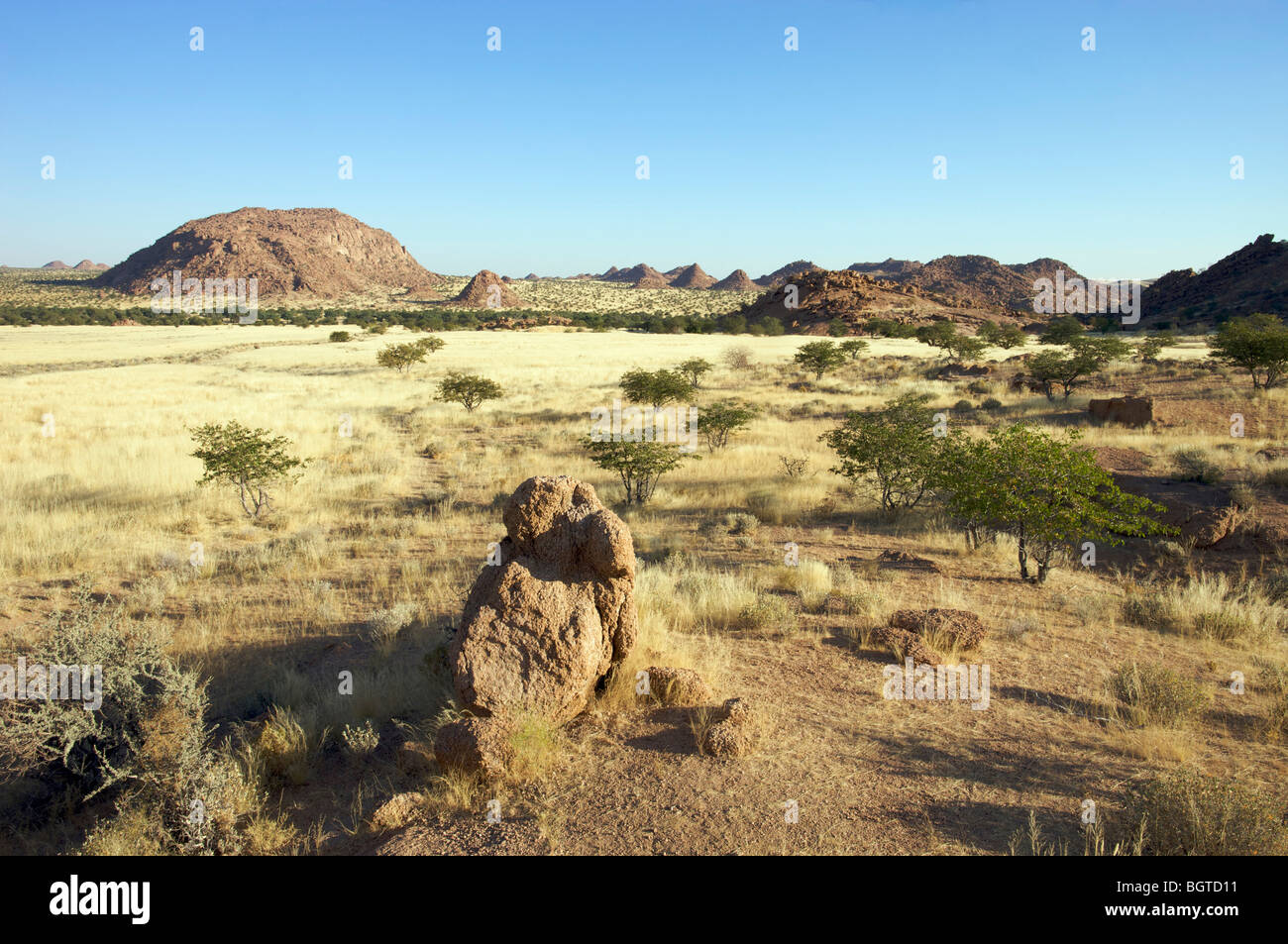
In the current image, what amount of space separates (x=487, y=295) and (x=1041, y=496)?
113212 millimetres

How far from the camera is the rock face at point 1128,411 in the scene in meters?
17.8

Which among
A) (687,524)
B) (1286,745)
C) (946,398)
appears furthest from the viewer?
(946,398)

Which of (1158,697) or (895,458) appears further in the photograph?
(895,458)

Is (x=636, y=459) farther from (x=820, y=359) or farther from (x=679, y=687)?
(x=820, y=359)

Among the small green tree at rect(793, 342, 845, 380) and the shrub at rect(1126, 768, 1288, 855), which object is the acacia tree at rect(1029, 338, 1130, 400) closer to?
the small green tree at rect(793, 342, 845, 380)

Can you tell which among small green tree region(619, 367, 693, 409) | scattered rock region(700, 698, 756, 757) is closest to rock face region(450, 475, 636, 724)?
scattered rock region(700, 698, 756, 757)

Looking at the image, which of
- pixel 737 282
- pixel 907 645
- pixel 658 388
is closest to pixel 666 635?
pixel 907 645

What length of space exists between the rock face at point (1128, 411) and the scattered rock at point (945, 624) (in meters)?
14.8

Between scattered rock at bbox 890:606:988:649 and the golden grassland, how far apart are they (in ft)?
0.81

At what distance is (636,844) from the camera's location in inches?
144

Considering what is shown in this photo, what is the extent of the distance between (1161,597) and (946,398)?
18.2 meters

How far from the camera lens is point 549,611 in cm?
500

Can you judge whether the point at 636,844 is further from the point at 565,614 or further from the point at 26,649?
the point at 26,649

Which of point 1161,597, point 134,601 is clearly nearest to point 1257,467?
point 1161,597
